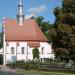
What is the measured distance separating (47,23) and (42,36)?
66.1 feet

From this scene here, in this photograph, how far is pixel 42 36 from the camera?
363 feet

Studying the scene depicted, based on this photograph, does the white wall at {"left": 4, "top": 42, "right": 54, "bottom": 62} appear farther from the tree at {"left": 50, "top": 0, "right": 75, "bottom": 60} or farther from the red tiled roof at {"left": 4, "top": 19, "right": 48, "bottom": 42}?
the tree at {"left": 50, "top": 0, "right": 75, "bottom": 60}

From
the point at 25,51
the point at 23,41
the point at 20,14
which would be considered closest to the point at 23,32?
the point at 23,41

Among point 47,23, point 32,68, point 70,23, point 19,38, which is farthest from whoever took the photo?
point 47,23

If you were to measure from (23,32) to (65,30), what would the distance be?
2121 inches

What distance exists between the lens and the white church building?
108500 mm

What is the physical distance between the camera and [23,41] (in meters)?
110

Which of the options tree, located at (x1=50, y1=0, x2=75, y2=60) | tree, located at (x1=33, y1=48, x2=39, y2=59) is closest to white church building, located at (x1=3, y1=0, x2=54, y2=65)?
tree, located at (x1=33, y1=48, x2=39, y2=59)

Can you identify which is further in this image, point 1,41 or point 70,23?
point 1,41

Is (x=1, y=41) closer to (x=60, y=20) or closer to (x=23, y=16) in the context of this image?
(x=23, y=16)

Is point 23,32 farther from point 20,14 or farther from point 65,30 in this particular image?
point 65,30

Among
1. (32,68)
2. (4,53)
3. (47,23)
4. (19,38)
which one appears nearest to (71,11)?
(32,68)

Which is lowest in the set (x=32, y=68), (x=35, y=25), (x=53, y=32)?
(x=32, y=68)

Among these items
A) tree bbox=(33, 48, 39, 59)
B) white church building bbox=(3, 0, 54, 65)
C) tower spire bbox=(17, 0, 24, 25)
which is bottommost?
tree bbox=(33, 48, 39, 59)
